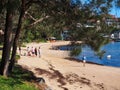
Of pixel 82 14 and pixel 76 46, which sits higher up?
pixel 82 14

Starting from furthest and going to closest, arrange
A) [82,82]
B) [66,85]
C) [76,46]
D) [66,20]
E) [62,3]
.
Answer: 1. [82,82]
2. [66,85]
3. [76,46]
4. [66,20]
5. [62,3]

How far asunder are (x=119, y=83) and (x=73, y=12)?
541 inches

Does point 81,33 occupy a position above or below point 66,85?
above

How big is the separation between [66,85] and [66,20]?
7602 mm

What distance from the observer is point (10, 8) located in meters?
16.6

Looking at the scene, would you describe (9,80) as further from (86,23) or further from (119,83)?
(119,83)

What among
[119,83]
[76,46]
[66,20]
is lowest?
[119,83]

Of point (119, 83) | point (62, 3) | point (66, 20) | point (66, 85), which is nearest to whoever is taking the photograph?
point (62, 3)

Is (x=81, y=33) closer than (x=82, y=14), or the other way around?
(x=82, y=14)

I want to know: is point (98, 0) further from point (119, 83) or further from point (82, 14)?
point (119, 83)

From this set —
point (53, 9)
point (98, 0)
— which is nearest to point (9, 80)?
point (53, 9)

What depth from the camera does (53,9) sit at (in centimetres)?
1931

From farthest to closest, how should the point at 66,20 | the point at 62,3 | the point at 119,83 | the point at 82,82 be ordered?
the point at 119,83 → the point at 82,82 → the point at 66,20 → the point at 62,3

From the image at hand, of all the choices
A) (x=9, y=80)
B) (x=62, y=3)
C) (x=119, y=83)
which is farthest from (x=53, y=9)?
(x=119, y=83)
